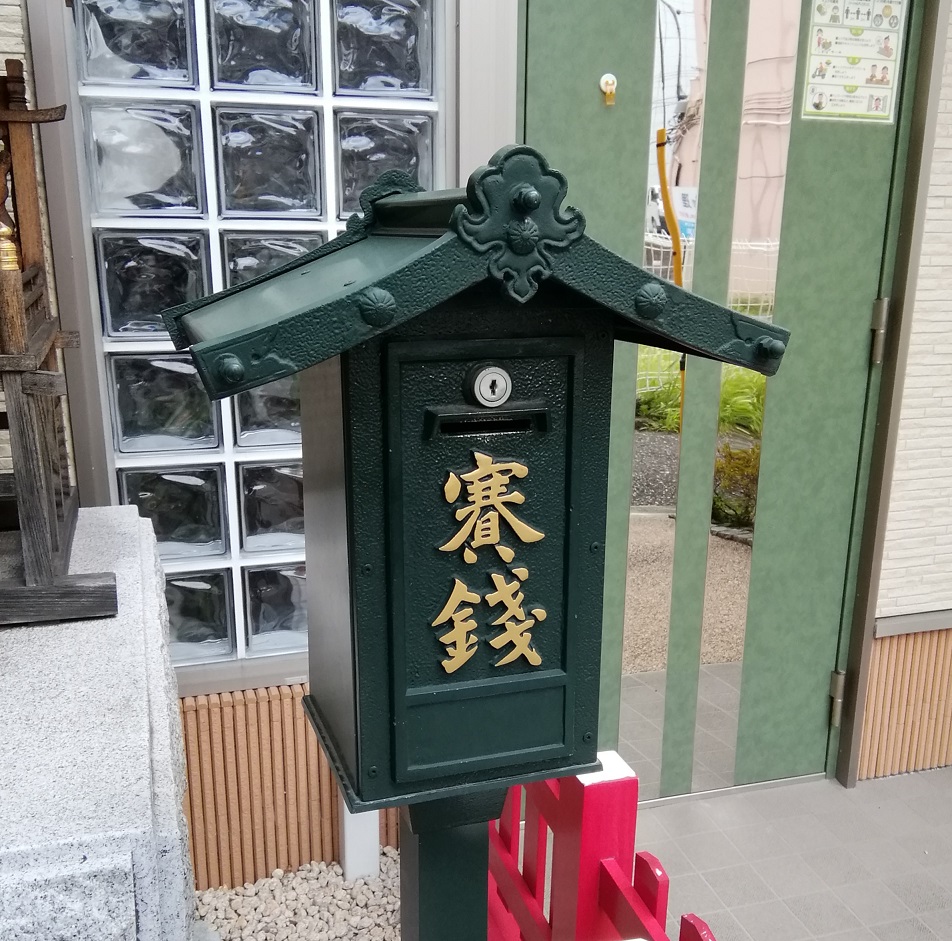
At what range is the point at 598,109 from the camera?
8.88 feet

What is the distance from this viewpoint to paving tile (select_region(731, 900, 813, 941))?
2.66m

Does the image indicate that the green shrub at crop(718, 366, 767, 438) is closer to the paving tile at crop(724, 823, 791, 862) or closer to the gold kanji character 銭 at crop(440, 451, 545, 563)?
the paving tile at crop(724, 823, 791, 862)

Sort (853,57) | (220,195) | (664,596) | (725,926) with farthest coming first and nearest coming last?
(664,596) → (853,57) → (725,926) → (220,195)

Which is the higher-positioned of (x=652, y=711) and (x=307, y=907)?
(x=652, y=711)

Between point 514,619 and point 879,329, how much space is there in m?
2.42

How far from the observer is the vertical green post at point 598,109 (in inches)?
103

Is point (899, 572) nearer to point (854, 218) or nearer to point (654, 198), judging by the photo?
Answer: point (854, 218)

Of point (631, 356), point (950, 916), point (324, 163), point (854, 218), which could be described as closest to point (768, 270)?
point (854, 218)

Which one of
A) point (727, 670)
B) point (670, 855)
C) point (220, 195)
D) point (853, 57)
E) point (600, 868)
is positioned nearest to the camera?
point (600, 868)

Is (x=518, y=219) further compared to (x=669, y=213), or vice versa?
(x=669, y=213)

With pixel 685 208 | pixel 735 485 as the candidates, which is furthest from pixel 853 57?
pixel 735 485

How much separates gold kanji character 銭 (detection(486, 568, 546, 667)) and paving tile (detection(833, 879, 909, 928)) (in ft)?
7.17

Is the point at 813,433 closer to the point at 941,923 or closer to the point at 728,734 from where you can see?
the point at 728,734

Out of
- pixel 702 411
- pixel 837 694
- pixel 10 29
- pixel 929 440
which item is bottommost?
pixel 837 694
